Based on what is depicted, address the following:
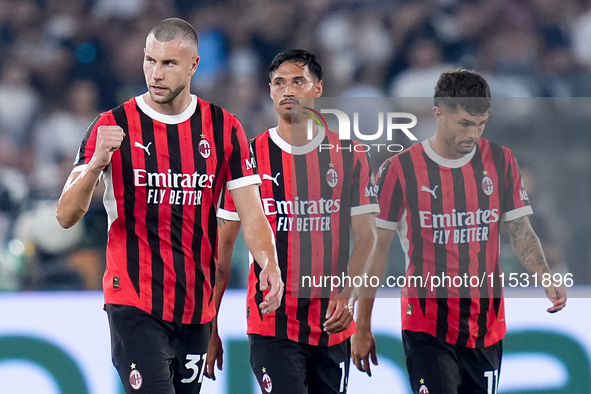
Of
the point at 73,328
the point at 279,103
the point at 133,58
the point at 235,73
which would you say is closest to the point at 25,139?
the point at 133,58

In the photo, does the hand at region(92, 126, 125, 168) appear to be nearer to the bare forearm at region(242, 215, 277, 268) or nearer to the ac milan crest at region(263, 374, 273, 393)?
the bare forearm at region(242, 215, 277, 268)

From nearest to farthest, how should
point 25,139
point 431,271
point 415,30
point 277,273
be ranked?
point 277,273 < point 431,271 < point 25,139 < point 415,30

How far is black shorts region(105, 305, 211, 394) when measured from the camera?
10.4 feet

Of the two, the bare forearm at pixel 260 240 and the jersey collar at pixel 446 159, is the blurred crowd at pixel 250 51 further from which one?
the bare forearm at pixel 260 240

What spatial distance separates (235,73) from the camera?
712cm

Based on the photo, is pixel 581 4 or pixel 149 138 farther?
pixel 581 4

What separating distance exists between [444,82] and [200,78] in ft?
11.2

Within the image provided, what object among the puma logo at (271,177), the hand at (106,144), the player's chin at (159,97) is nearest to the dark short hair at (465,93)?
the puma logo at (271,177)

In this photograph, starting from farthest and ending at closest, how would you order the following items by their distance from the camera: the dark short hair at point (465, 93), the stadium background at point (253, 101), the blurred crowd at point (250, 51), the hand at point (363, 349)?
1. the blurred crowd at point (250, 51)
2. the stadium background at point (253, 101)
3. the hand at point (363, 349)
4. the dark short hair at point (465, 93)

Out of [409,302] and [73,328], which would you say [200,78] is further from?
[409,302]

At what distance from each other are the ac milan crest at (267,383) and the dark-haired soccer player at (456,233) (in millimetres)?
681

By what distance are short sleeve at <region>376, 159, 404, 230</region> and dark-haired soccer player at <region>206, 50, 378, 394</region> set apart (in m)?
0.05

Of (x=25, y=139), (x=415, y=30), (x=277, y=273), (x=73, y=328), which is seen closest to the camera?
(x=277, y=273)

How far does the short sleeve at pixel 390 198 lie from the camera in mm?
3896
